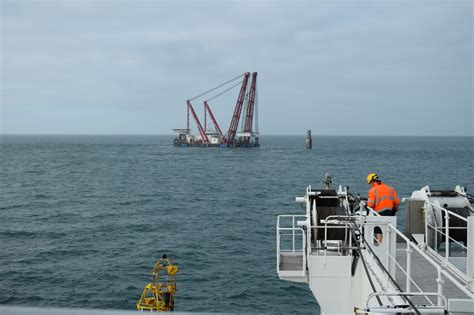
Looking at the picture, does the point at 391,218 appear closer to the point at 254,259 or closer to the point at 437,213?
the point at 437,213

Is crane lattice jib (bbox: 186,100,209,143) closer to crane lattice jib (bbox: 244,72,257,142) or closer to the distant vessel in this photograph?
crane lattice jib (bbox: 244,72,257,142)

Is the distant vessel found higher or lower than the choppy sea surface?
higher

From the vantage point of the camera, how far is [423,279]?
679 centimetres

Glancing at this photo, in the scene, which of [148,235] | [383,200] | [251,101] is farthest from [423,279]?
[251,101]

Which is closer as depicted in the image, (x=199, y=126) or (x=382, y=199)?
(x=382, y=199)

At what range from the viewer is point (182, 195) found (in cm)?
3772

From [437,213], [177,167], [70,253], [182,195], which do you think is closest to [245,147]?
[177,167]

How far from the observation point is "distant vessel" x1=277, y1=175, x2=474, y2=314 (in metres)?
6.15

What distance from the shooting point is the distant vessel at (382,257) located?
242 inches

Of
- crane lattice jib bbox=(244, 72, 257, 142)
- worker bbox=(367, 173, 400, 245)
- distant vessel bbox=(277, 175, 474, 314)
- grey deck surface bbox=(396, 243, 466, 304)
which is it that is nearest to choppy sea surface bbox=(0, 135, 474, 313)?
distant vessel bbox=(277, 175, 474, 314)

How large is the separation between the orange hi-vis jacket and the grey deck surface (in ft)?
2.61

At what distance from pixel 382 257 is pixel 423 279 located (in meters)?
0.62

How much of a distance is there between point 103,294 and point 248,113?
84023 mm

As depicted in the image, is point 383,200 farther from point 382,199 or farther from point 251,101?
point 251,101
